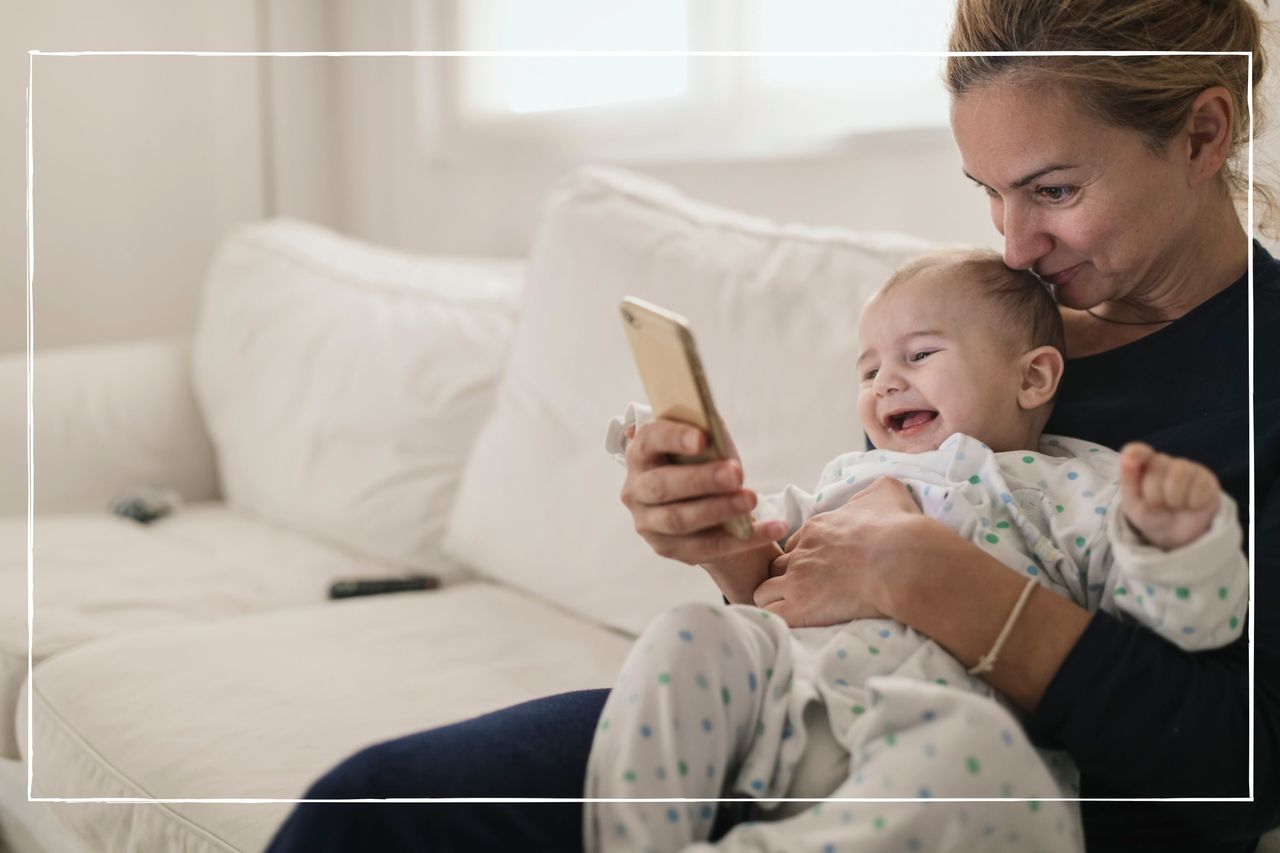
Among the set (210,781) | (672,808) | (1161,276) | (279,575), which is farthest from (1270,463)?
(279,575)

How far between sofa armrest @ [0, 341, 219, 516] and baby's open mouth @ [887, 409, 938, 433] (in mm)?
761

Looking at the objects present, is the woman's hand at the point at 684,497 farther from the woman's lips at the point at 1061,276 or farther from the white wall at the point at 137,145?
the white wall at the point at 137,145

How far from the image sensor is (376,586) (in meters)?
1.26

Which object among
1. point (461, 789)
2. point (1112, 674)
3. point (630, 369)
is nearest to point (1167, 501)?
point (1112, 674)

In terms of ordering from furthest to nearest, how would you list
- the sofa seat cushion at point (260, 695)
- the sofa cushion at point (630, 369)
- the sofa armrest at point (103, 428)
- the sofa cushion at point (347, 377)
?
1. the sofa cushion at point (347, 377)
2. the sofa armrest at point (103, 428)
3. the sofa cushion at point (630, 369)
4. the sofa seat cushion at point (260, 695)

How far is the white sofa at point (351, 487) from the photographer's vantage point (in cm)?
94

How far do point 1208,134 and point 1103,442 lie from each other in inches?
8.2

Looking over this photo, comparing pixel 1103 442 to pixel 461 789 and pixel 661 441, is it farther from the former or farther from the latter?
pixel 461 789

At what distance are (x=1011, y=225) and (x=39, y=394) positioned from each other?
0.96 metres

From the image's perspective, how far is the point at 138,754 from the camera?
920 mm

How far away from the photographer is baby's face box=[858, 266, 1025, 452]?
2.60ft

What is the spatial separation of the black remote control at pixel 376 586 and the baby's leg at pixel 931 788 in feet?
2.14

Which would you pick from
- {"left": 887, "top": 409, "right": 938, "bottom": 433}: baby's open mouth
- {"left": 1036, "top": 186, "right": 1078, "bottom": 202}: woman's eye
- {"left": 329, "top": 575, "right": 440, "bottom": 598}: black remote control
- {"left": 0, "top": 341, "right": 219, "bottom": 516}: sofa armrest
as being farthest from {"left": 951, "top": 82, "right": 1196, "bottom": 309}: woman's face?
{"left": 0, "top": 341, "right": 219, "bottom": 516}: sofa armrest

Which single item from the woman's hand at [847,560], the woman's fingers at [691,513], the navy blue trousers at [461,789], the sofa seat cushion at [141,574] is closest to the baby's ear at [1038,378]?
the woman's hand at [847,560]
